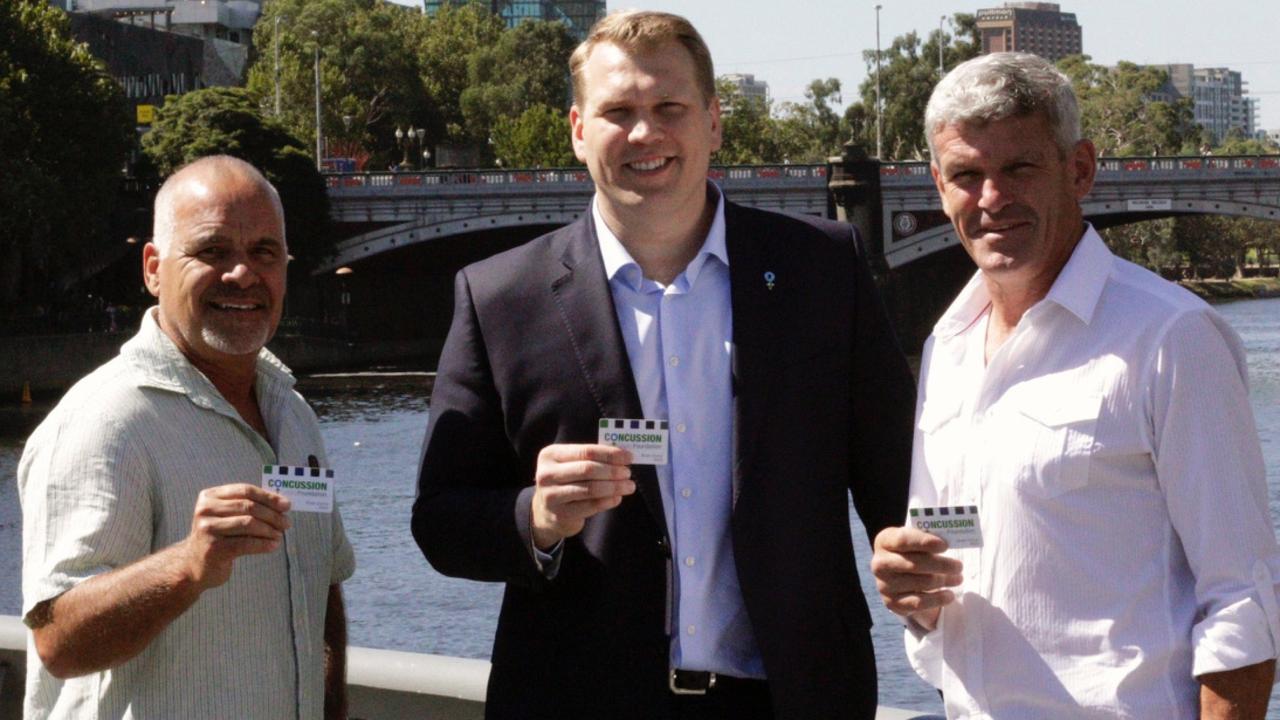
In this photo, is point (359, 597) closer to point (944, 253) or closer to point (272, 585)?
point (272, 585)

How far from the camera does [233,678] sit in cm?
283

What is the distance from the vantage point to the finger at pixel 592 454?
2.66m

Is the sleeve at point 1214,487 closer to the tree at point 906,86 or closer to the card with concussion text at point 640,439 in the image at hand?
the card with concussion text at point 640,439

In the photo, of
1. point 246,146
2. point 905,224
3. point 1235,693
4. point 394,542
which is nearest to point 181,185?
point 1235,693

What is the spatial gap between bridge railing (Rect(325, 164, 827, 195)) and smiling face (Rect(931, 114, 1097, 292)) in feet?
118

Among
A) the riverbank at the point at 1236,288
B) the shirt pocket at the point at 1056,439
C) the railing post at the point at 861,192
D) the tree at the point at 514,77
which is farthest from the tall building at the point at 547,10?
the shirt pocket at the point at 1056,439

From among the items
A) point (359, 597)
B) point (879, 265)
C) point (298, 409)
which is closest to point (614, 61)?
point (298, 409)

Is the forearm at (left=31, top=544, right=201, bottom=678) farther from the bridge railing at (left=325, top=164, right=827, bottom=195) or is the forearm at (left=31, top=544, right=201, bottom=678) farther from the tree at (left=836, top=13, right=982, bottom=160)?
the tree at (left=836, top=13, right=982, bottom=160)

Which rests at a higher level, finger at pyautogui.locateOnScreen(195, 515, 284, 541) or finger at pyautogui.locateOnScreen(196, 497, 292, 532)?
finger at pyautogui.locateOnScreen(196, 497, 292, 532)

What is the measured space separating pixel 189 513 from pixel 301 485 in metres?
0.20

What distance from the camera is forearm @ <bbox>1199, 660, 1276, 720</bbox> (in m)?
2.41

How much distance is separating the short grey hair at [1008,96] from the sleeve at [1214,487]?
0.35 metres

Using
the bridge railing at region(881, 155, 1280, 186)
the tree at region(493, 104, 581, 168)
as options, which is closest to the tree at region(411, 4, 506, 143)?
the tree at region(493, 104, 581, 168)

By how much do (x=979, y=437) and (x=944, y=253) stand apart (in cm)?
3944
